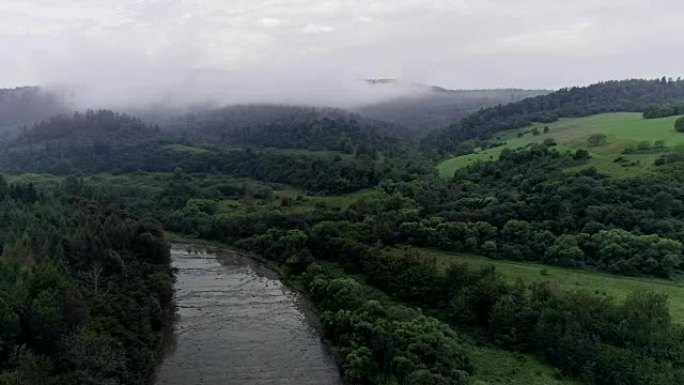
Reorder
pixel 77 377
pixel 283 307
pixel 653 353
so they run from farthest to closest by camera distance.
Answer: pixel 283 307 → pixel 653 353 → pixel 77 377

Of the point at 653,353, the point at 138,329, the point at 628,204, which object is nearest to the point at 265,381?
the point at 138,329

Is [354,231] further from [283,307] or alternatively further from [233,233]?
[233,233]

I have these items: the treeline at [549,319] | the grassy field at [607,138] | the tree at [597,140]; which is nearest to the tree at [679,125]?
the grassy field at [607,138]

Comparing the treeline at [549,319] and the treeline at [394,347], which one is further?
the treeline at [394,347]

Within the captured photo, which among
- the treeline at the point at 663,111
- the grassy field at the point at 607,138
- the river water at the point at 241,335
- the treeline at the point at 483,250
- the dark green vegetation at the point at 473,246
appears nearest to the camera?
the treeline at the point at 483,250

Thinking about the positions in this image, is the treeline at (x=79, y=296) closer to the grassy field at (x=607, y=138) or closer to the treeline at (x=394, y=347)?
the treeline at (x=394, y=347)

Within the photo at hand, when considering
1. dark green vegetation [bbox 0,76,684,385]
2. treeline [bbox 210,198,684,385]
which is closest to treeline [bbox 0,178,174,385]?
dark green vegetation [bbox 0,76,684,385]

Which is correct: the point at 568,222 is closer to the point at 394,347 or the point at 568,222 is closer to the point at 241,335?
the point at 394,347
